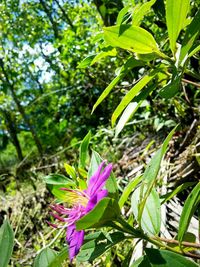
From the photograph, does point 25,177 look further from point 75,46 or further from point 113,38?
point 113,38

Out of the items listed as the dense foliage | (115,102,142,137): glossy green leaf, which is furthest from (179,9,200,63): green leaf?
(115,102,142,137): glossy green leaf

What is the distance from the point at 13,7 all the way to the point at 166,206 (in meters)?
3.64

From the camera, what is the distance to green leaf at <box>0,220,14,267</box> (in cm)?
49

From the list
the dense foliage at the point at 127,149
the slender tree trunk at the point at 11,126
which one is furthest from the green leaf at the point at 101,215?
the slender tree trunk at the point at 11,126

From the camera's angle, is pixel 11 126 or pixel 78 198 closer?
pixel 78 198

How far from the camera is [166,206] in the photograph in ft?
3.17

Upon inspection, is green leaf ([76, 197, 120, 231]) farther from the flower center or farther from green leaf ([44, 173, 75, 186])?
green leaf ([44, 173, 75, 186])

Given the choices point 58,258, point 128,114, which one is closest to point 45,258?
point 58,258

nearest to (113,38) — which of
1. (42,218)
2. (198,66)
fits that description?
(198,66)

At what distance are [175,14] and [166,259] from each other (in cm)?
26

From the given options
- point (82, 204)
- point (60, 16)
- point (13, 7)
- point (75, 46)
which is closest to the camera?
point (82, 204)

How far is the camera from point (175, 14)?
501 millimetres

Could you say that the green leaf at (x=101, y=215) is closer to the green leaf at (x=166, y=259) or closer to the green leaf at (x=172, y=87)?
the green leaf at (x=166, y=259)

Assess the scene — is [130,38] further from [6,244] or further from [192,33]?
[6,244]
